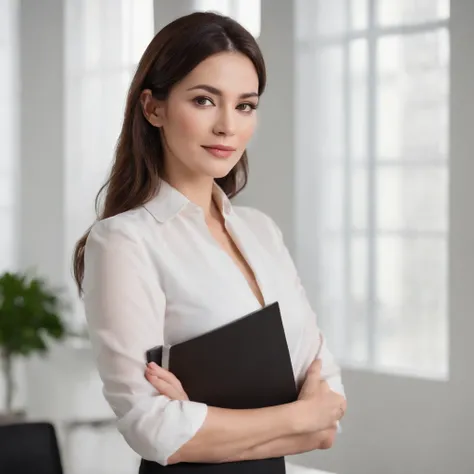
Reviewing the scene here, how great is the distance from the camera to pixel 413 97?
4.15m

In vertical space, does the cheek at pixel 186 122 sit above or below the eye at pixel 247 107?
below

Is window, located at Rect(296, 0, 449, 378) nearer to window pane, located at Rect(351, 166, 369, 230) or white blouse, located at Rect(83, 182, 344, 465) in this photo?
window pane, located at Rect(351, 166, 369, 230)

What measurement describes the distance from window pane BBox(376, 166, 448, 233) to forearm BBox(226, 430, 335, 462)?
103 inches

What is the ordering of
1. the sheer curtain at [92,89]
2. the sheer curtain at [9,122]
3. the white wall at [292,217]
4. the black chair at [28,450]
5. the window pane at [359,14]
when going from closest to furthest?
the black chair at [28,450] < the white wall at [292,217] < the window pane at [359,14] < the sheer curtain at [92,89] < the sheer curtain at [9,122]

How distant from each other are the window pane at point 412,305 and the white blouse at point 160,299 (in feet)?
8.15

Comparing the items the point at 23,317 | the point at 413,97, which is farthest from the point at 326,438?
the point at 23,317

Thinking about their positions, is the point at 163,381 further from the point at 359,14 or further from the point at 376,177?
the point at 359,14

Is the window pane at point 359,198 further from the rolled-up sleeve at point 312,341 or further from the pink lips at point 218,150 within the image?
the pink lips at point 218,150

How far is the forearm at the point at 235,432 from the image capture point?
1.40 metres

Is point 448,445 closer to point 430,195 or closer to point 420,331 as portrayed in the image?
→ point 420,331

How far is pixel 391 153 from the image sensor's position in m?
4.25

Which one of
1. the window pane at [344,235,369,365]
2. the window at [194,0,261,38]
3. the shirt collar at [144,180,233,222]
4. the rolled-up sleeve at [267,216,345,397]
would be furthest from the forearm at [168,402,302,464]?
the window at [194,0,261,38]

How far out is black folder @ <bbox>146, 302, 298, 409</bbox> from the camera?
1451 millimetres

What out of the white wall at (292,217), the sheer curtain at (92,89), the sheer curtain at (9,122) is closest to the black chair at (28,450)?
the white wall at (292,217)
